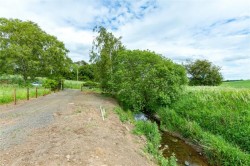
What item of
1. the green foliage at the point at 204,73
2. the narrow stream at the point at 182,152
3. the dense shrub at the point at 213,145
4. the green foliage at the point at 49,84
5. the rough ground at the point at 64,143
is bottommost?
the narrow stream at the point at 182,152

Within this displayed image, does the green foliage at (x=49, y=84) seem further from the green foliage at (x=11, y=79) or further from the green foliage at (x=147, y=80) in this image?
the green foliage at (x=147, y=80)

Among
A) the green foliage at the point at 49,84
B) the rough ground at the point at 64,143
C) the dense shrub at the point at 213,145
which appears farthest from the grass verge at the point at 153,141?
the green foliage at the point at 49,84

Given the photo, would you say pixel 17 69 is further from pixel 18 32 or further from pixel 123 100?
pixel 123 100

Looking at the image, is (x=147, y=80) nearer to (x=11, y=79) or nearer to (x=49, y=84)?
(x=49, y=84)

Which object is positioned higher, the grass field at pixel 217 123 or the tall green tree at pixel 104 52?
the tall green tree at pixel 104 52

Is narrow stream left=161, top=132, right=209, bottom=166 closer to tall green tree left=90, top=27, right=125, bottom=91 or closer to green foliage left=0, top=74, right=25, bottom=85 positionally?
tall green tree left=90, top=27, right=125, bottom=91

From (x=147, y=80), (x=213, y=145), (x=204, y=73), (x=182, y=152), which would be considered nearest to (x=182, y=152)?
(x=182, y=152)

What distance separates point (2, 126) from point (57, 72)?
25900mm

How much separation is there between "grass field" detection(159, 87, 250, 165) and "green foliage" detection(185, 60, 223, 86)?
25.1 meters

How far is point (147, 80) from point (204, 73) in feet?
84.8

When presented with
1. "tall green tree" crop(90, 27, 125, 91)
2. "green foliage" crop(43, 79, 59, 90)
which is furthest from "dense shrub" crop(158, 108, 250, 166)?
"green foliage" crop(43, 79, 59, 90)

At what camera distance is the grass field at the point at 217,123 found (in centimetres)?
873

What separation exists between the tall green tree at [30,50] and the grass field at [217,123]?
22685mm

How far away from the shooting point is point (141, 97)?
17.5 m
